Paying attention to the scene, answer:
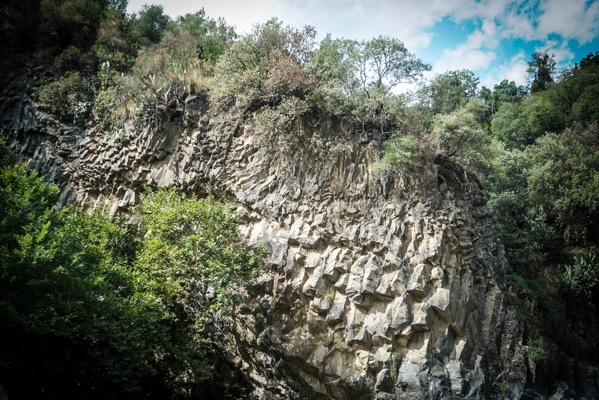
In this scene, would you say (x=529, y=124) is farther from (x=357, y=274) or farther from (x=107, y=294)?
(x=107, y=294)

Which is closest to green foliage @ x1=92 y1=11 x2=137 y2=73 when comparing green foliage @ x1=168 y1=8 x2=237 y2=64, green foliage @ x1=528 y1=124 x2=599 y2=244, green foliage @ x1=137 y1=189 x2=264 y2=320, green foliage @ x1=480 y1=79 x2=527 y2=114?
green foliage @ x1=168 y1=8 x2=237 y2=64

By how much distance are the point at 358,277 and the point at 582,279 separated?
30.8 ft

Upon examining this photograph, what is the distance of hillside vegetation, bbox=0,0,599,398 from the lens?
31.3ft

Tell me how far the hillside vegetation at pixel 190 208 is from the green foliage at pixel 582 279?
0.07 m

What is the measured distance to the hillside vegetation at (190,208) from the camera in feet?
31.3

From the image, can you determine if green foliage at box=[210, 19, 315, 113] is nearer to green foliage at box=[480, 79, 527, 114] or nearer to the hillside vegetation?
the hillside vegetation

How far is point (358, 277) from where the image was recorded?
11.6m

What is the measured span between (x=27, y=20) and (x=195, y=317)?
1905 cm

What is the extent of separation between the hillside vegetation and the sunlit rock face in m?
0.87

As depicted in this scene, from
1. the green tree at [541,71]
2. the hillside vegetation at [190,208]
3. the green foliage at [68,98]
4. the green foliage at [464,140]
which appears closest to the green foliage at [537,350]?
the hillside vegetation at [190,208]

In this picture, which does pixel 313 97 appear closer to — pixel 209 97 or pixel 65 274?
pixel 209 97

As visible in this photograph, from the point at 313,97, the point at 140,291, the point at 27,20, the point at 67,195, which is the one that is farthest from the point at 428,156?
the point at 27,20

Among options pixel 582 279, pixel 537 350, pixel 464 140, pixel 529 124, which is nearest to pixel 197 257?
pixel 537 350

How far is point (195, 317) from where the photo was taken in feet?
38.7
